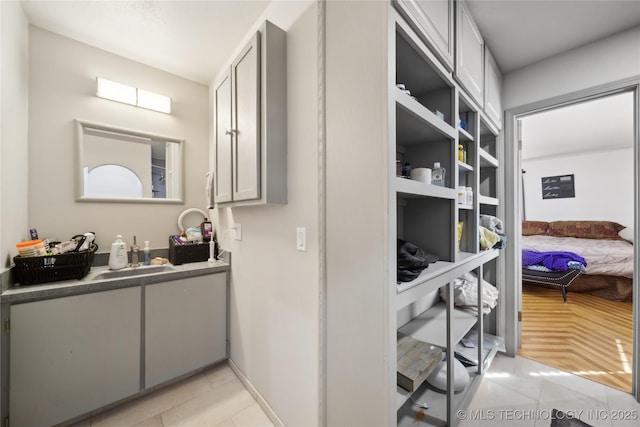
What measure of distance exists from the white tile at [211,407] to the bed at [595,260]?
162 inches

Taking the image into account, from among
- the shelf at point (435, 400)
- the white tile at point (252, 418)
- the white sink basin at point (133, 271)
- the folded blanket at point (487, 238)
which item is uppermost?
the folded blanket at point (487, 238)

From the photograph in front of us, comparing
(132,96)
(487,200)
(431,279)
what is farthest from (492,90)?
(132,96)

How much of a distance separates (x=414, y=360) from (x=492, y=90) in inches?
80.6

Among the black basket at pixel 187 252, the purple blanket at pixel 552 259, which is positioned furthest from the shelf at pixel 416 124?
the purple blanket at pixel 552 259

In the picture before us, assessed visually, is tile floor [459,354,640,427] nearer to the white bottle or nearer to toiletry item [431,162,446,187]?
toiletry item [431,162,446,187]

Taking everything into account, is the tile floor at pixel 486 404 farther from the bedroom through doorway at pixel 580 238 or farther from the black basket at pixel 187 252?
the black basket at pixel 187 252

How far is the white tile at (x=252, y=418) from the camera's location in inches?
54.8

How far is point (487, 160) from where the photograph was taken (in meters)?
1.95

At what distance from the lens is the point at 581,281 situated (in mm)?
3527

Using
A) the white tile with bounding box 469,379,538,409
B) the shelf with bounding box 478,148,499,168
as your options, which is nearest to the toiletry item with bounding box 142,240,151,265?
the white tile with bounding box 469,379,538,409

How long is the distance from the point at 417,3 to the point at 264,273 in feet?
4.99

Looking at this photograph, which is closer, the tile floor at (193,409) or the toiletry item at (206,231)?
the tile floor at (193,409)

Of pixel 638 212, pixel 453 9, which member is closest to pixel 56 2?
pixel 453 9

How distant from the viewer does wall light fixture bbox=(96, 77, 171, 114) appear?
1759mm
